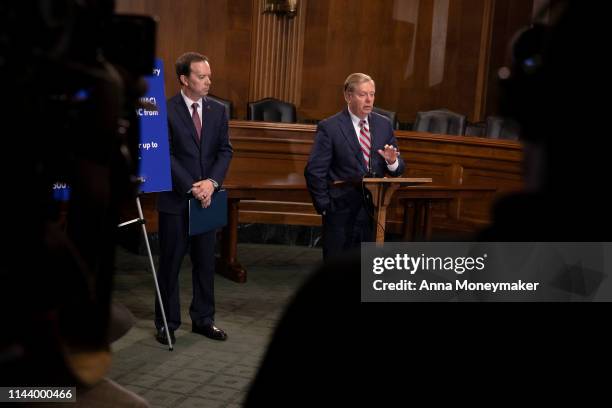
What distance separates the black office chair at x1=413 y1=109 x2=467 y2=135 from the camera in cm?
Result: 980

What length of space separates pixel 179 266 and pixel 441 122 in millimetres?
5290

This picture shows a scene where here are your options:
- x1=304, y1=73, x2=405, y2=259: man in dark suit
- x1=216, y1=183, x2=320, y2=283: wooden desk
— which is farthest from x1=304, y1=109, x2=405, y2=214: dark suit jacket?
x1=216, y1=183, x2=320, y2=283: wooden desk

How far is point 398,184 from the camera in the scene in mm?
5348

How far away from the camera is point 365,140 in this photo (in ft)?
18.9

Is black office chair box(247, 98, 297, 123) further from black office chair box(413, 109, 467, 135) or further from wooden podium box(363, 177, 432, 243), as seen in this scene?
wooden podium box(363, 177, 432, 243)

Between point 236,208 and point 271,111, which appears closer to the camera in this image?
point 236,208

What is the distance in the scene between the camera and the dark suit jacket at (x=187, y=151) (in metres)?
5.28

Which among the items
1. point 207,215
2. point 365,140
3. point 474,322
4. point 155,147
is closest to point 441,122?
point 365,140

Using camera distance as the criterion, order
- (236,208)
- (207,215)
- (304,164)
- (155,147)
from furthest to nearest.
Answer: (304,164) → (236,208) → (207,215) → (155,147)

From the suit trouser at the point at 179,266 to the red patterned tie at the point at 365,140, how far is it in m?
1.18

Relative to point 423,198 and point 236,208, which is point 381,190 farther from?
point 236,208

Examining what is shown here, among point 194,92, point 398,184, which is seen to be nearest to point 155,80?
point 194,92

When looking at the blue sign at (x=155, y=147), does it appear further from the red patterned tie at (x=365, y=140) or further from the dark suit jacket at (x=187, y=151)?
the red patterned tie at (x=365, y=140)

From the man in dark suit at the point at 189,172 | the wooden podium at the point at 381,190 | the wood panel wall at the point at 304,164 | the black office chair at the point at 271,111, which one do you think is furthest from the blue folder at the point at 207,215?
the black office chair at the point at 271,111
